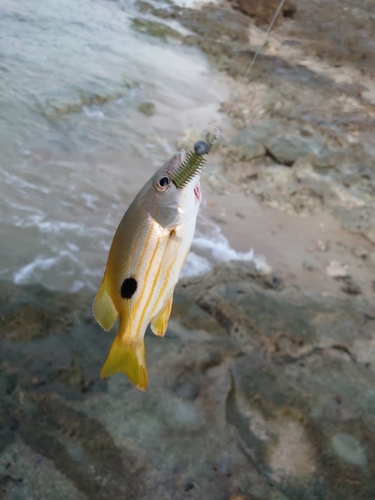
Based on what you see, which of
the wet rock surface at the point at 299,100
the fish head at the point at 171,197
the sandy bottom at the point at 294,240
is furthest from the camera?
the wet rock surface at the point at 299,100

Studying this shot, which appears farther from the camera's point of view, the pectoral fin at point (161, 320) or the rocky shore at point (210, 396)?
the rocky shore at point (210, 396)

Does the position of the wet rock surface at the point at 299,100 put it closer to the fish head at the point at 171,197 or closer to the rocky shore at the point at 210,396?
the rocky shore at the point at 210,396

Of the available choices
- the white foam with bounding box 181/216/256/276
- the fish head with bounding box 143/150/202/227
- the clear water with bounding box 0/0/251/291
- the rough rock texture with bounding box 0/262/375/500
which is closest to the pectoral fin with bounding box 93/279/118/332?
the fish head with bounding box 143/150/202/227

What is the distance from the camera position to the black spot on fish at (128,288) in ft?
4.66

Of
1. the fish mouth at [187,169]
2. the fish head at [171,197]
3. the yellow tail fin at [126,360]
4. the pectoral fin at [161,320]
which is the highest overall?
the fish mouth at [187,169]

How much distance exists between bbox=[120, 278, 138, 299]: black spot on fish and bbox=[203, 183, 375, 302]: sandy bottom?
110 inches

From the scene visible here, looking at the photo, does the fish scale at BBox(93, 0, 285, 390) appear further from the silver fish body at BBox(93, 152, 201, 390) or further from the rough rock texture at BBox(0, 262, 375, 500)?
the rough rock texture at BBox(0, 262, 375, 500)

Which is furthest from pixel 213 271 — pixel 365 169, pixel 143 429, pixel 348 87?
pixel 348 87

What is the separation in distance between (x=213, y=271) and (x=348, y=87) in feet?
26.6

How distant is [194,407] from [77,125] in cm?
498

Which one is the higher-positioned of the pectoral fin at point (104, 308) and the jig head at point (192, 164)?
the jig head at point (192, 164)

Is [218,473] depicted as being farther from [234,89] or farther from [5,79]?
[234,89]

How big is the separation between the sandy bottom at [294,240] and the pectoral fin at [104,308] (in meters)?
2.78

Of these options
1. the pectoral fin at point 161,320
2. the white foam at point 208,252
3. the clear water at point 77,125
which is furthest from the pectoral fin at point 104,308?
the white foam at point 208,252
